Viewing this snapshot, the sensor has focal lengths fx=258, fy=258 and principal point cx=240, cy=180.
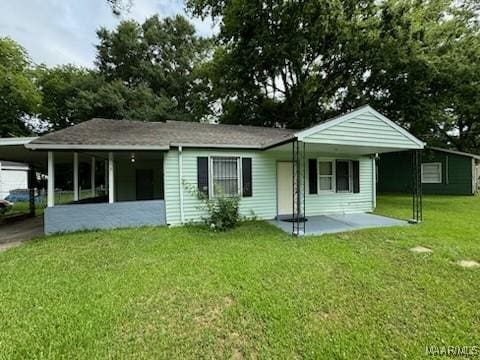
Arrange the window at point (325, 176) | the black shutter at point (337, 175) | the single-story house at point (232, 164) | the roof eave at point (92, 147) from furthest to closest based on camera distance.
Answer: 1. the black shutter at point (337, 175)
2. the window at point (325, 176)
3. the single-story house at point (232, 164)
4. the roof eave at point (92, 147)

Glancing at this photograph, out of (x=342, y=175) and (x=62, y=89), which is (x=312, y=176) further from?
(x=62, y=89)

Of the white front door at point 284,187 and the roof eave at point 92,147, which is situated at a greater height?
the roof eave at point 92,147

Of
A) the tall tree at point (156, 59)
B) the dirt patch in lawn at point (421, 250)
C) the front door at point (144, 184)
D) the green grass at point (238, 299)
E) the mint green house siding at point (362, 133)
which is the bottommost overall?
the green grass at point (238, 299)

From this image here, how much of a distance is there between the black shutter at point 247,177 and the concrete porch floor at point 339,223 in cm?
129

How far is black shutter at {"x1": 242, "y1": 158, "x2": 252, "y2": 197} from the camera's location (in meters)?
8.69

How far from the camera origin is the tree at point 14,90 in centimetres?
1842

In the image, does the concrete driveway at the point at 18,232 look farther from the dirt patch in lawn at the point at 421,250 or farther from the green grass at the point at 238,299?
the dirt patch in lawn at the point at 421,250

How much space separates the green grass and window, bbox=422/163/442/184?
14.3 m

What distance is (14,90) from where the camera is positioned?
1834cm

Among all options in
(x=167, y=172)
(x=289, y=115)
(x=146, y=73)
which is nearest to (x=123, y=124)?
(x=167, y=172)

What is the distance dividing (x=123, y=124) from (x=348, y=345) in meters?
10.0

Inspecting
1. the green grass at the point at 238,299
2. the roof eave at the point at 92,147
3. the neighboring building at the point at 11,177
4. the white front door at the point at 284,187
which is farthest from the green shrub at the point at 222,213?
the neighboring building at the point at 11,177

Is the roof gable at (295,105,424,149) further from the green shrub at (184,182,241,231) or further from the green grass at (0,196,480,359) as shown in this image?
the green shrub at (184,182,241,231)

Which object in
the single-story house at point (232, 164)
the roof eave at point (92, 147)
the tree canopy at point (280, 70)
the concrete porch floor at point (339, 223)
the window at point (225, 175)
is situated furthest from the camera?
the tree canopy at point (280, 70)
